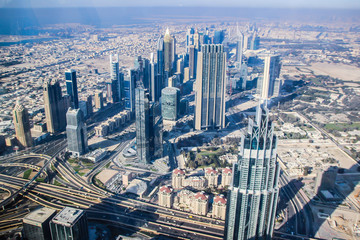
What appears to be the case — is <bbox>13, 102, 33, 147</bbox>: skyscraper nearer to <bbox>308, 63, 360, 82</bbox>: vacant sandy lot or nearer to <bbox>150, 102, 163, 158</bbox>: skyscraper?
<bbox>150, 102, 163, 158</bbox>: skyscraper

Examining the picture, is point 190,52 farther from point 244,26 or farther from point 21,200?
point 244,26

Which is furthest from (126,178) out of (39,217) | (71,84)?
(71,84)

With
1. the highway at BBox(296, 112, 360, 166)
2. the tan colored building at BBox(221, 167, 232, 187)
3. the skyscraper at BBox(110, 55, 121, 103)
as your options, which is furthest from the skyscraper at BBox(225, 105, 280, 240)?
the skyscraper at BBox(110, 55, 121, 103)

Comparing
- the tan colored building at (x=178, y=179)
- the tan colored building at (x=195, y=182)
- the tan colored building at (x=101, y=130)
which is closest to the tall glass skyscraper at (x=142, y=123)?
the tan colored building at (x=178, y=179)

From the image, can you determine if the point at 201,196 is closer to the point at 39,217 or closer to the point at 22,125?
the point at 39,217

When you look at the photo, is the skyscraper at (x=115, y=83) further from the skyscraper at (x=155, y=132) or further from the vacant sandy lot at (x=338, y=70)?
the vacant sandy lot at (x=338, y=70)
